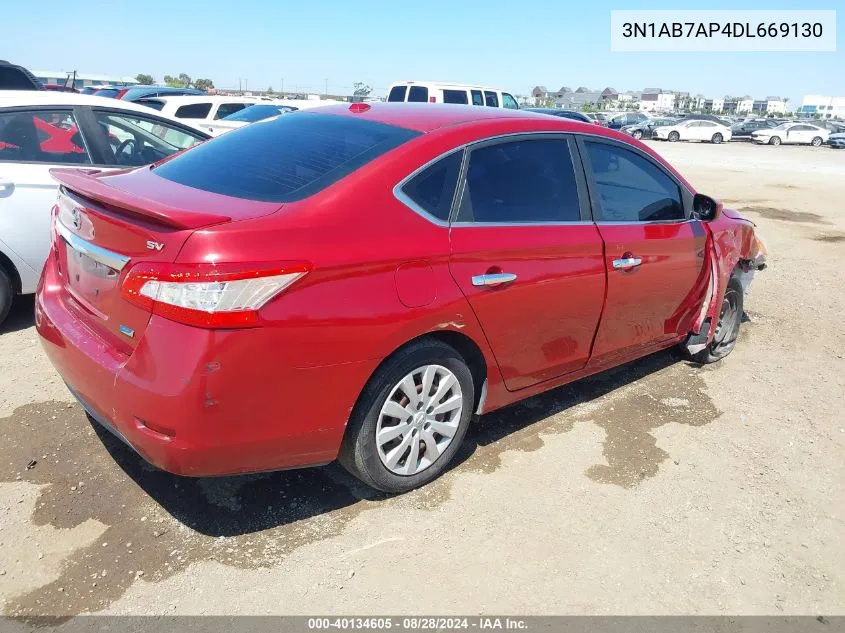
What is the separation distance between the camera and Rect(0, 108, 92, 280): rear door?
4688 mm

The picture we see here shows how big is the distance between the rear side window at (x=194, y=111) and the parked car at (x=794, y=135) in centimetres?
3561

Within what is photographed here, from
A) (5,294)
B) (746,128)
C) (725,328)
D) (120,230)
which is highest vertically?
(746,128)

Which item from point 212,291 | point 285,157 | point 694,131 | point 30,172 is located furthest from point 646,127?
point 212,291

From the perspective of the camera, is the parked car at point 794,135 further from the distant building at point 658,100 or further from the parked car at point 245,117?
the distant building at point 658,100

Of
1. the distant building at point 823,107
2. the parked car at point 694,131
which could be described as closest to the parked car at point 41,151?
the parked car at point 694,131

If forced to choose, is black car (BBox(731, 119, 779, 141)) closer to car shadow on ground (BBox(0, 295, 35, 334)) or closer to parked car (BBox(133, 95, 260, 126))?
parked car (BBox(133, 95, 260, 126))

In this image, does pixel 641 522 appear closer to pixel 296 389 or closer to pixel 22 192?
pixel 296 389

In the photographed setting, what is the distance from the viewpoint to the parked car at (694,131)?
38344 millimetres

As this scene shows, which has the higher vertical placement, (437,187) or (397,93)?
(397,93)

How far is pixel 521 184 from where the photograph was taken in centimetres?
337

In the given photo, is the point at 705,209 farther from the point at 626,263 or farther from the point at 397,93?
the point at 397,93

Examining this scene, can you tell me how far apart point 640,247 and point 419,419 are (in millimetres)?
1694

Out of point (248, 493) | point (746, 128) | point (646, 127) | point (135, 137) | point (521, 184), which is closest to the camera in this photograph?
point (248, 493)

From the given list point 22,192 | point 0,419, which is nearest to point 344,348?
point 0,419
